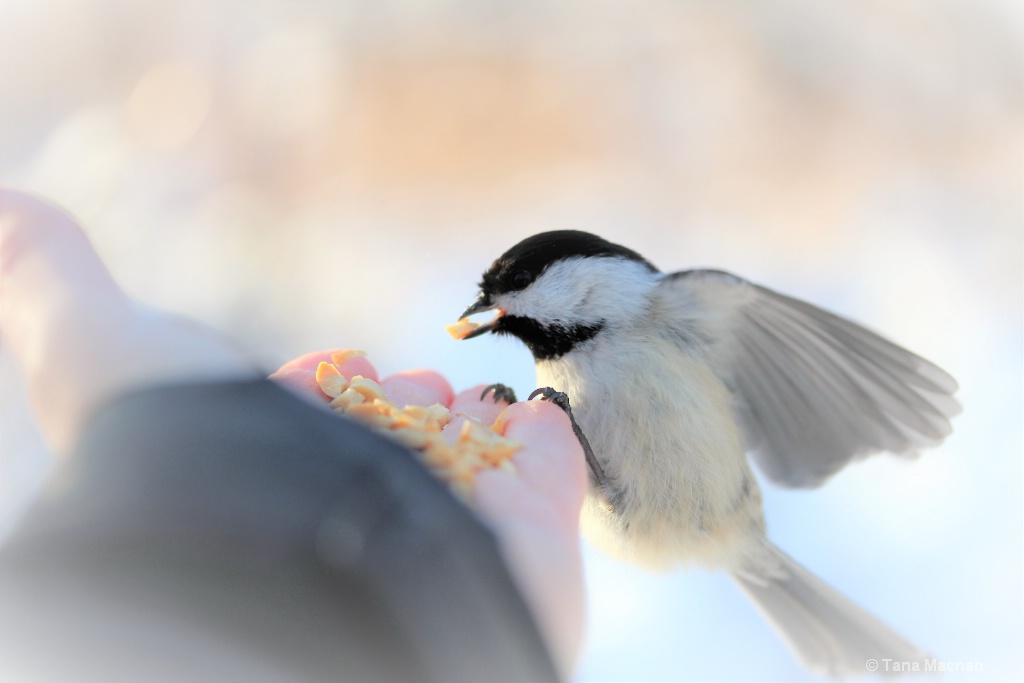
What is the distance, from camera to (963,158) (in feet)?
5.98

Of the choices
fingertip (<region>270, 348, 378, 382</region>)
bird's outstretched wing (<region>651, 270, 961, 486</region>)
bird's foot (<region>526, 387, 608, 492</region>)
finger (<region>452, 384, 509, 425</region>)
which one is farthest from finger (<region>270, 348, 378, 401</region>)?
bird's outstretched wing (<region>651, 270, 961, 486</region>)

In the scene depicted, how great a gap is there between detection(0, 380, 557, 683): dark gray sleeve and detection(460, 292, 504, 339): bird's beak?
0.51 m

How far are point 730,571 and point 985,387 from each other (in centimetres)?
83

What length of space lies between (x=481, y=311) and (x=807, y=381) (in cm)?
48

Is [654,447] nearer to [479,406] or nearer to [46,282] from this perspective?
[479,406]

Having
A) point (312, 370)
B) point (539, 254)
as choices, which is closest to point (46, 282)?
point (312, 370)

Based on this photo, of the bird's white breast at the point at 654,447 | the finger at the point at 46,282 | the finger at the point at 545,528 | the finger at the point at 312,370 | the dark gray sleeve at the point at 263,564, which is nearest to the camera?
the dark gray sleeve at the point at 263,564

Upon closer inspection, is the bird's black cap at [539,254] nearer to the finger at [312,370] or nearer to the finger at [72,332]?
the finger at [312,370]

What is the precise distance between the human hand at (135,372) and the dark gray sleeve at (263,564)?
6 cm

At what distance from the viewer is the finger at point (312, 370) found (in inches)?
31.7

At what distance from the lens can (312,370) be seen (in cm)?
93

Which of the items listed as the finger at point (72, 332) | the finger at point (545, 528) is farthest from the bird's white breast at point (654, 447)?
the finger at point (72, 332)

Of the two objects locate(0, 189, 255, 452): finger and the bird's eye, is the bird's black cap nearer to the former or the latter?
the bird's eye

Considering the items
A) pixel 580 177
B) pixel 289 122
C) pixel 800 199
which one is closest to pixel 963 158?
pixel 800 199
